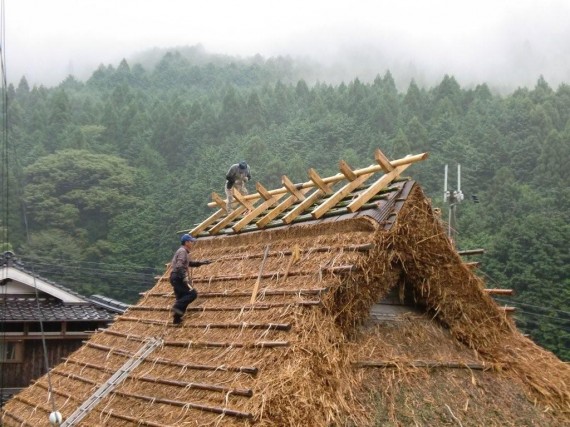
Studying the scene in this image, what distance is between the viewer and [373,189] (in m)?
8.48

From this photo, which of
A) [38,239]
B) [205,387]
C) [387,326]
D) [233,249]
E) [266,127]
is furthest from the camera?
[266,127]

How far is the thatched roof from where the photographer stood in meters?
6.64

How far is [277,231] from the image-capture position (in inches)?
372

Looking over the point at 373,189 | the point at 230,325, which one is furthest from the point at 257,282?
the point at 373,189

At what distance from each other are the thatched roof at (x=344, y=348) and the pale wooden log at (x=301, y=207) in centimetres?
16

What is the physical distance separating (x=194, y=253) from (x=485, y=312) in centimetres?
511

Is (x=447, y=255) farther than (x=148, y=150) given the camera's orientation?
No

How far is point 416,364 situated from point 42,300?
A: 13.9m

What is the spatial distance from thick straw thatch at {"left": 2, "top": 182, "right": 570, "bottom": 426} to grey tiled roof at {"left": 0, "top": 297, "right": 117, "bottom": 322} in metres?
8.02

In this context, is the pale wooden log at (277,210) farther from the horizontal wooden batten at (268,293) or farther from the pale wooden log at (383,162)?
the pale wooden log at (383,162)

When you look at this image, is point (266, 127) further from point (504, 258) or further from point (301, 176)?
point (504, 258)

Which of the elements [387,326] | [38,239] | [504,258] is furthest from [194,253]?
[38,239]

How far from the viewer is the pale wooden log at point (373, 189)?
322 inches

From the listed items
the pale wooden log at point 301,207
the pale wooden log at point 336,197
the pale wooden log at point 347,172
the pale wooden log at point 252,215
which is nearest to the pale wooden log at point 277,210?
the pale wooden log at point 301,207
